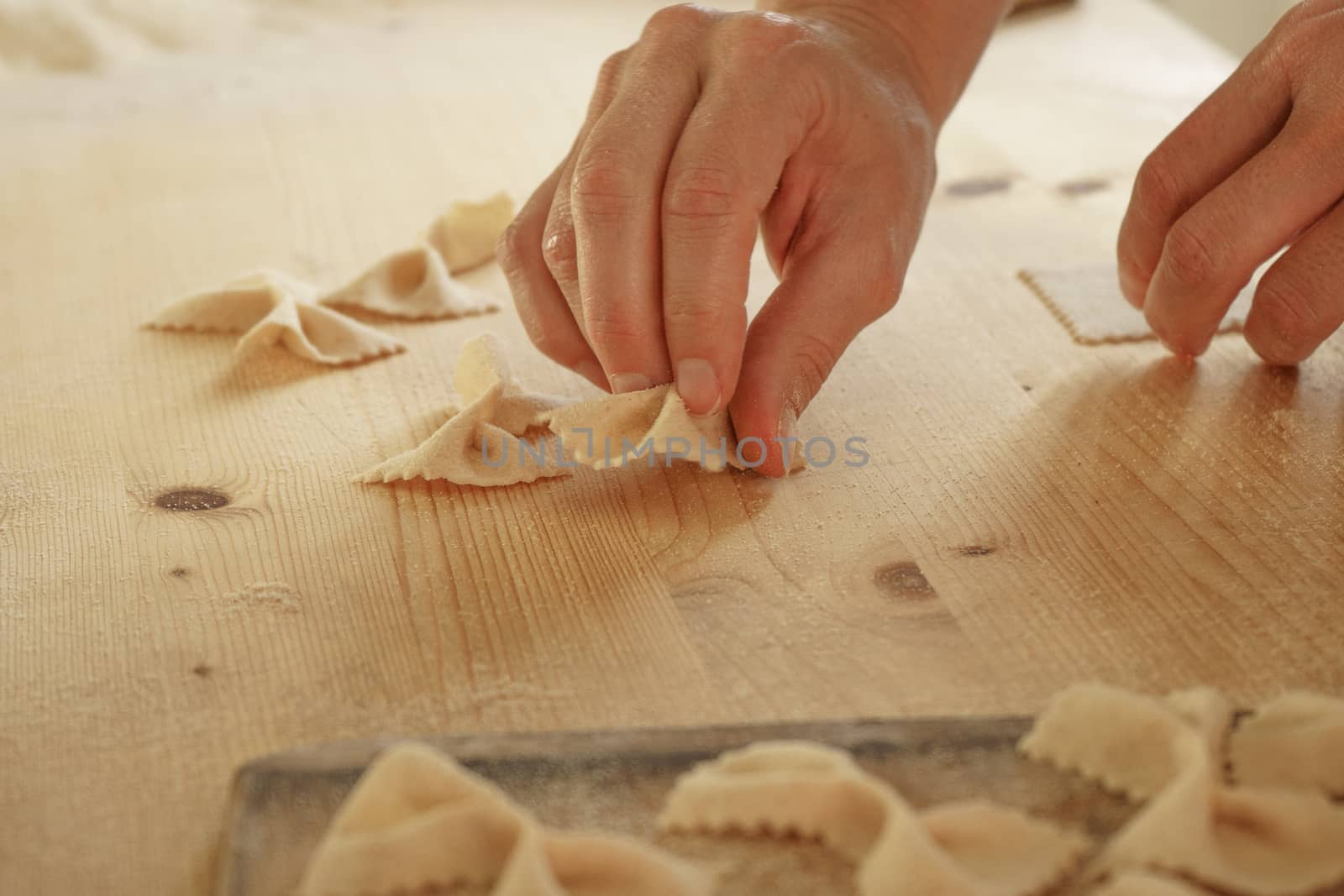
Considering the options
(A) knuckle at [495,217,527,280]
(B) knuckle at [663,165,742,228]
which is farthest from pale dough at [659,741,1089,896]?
(A) knuckle at [495,217,527,280]

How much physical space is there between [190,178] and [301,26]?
0.87 metres

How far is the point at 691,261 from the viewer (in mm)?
1102

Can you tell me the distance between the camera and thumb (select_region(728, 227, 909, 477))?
1.16 metres

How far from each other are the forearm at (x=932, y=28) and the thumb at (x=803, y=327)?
0.29 metres

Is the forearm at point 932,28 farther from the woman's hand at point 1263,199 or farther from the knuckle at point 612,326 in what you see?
the knuckle at point 612,326

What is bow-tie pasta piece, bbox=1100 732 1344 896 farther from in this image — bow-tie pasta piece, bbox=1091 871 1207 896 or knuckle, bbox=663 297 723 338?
knuckle, bbox=663 297 723 338

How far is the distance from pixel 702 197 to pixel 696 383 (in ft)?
0.50

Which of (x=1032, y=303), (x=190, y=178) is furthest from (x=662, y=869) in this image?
(x=190, y=178)

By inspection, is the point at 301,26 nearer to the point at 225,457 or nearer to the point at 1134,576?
the point at 225,457

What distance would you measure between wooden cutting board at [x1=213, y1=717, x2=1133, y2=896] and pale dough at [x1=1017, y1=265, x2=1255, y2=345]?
69 centimetres

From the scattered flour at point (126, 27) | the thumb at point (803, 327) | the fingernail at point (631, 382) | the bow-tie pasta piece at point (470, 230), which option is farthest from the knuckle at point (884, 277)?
the scattered flour at point (126, 27)

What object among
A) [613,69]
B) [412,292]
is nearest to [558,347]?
[613,69]

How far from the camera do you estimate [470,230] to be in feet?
5.44

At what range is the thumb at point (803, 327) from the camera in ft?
3.80
